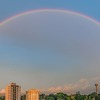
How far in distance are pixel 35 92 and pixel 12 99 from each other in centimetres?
738

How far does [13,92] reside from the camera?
95.4 m

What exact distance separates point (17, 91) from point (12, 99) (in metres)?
3.82

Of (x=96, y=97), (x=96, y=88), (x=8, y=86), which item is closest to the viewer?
(x=96, y=97)

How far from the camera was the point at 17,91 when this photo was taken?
95.7 m

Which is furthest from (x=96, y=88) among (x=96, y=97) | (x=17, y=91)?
(x=17, y=91)

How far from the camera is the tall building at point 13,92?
308 ft

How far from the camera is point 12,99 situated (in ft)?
304

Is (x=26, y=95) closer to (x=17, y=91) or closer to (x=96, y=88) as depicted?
(x=17, y=91)

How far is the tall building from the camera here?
9375 cm

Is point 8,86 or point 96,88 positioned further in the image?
point 8,86

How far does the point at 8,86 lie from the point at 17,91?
5.00 meters

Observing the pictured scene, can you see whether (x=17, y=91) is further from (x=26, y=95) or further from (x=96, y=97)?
(x=96, y=97)

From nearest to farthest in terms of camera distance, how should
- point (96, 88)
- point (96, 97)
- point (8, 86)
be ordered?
1. point (96, 97)
2. point (96, 88)
3. point (8, 86)

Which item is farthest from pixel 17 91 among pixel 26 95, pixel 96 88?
pixel 96 88
